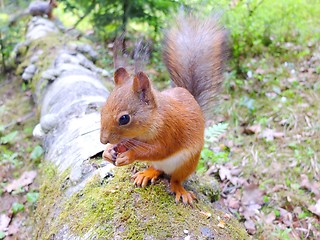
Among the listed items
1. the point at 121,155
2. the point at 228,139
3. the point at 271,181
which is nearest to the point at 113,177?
the point at 121,155

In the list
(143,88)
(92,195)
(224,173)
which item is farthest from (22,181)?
(143,88)

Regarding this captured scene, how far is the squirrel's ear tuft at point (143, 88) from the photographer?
1.48 meters

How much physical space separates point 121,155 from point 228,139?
2.06m

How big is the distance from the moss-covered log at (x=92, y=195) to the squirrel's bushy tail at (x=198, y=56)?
1.60ft

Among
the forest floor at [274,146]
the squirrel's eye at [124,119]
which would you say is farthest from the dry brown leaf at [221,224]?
the forest floor at [274,146]

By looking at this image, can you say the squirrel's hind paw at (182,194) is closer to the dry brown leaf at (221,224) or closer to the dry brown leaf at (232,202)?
the dry brown leaf at (221,224)

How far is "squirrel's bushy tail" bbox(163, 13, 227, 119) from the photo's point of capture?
1.97 meters

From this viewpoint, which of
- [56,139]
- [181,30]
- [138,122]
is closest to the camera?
[138,122]

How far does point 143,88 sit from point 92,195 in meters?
0.60

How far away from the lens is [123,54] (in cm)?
151

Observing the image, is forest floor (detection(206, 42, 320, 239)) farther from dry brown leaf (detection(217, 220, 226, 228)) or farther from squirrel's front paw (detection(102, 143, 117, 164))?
squirrel's front paw (detection(102, 143, 117, 164))

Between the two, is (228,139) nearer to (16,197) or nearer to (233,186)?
(233,186)

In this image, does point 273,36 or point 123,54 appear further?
point 273,36

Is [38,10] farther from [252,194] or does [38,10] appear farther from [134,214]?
[134,214]
